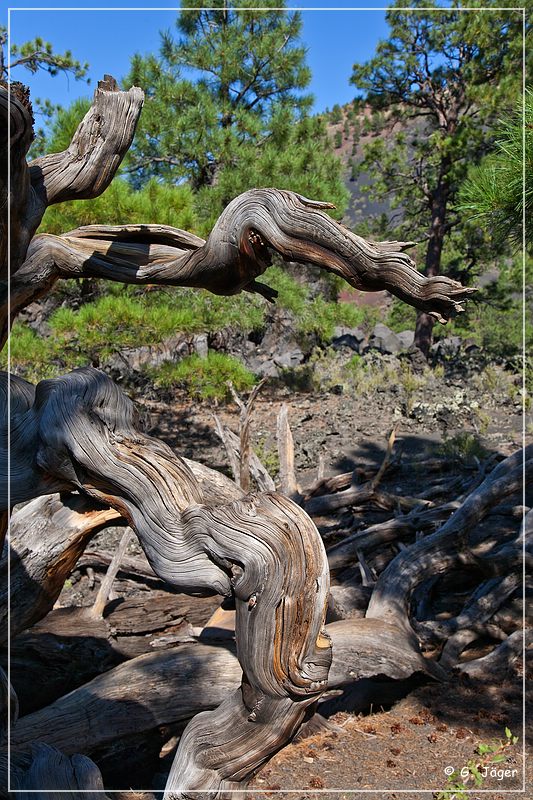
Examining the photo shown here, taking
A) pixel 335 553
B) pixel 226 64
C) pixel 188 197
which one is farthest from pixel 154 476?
pixel 226 64

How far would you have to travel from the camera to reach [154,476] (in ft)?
7.55

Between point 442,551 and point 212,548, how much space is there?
3.43 meters

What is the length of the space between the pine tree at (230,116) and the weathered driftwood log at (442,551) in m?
6.00

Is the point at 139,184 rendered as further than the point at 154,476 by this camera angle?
Yes

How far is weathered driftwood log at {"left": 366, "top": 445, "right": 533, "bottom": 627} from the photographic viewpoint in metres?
4.78

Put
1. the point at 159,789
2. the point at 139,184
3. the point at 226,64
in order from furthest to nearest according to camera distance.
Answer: the point at 139,184 → the point at 226,64 → the point at 159,789

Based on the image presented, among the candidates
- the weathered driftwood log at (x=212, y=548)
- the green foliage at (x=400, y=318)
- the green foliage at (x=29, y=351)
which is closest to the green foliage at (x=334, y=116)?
the green foliage at (x=400, y=318)

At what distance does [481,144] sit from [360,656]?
44.4ft

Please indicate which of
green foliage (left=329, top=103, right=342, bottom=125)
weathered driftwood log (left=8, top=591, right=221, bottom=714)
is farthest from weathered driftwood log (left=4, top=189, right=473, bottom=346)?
green foliage (left=329, top=103, right=342, bottom=125)

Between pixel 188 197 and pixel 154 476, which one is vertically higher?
pixel 188 197

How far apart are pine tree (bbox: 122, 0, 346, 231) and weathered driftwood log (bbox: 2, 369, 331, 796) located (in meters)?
8.34

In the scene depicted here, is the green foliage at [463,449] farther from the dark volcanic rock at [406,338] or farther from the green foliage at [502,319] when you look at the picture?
the dark volcanic rock at [406,338]

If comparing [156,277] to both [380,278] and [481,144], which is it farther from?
[481,144]

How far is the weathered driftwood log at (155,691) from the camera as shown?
3.73 m
